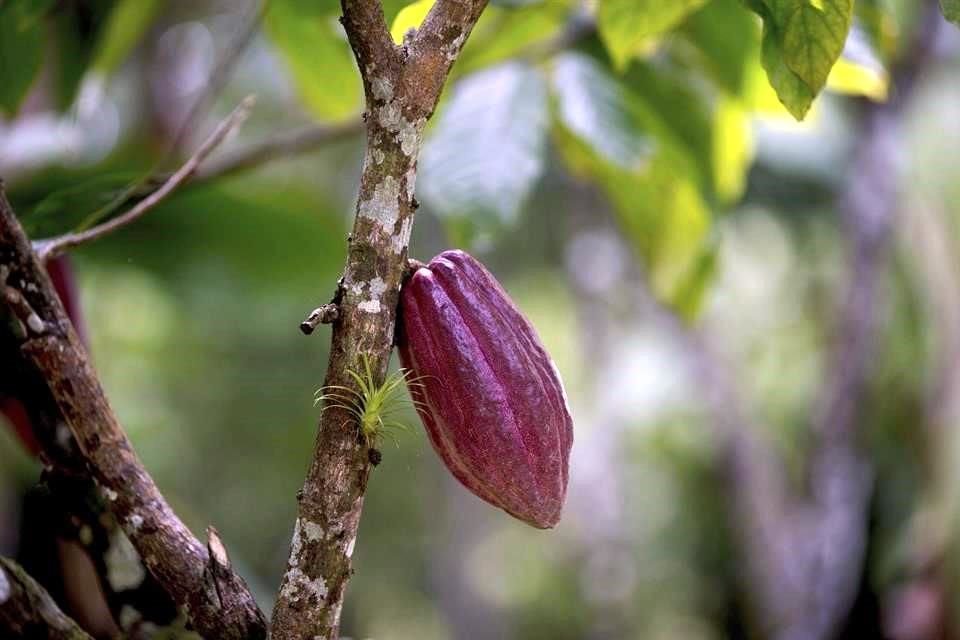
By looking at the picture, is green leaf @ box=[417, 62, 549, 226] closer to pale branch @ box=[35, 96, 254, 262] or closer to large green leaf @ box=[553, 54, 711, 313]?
large green leaf @ box=[553, 54, 711, 313]

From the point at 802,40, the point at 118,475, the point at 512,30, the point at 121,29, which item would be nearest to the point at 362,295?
the point at 118,475

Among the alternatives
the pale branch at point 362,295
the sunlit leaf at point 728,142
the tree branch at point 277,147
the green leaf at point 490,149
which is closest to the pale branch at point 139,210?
the pale branch at point 362,295

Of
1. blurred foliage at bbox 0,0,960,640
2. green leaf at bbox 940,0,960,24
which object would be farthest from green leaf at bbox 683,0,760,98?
green leaf at bbox 940,0,960,24

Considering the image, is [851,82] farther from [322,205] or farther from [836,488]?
[836,488]

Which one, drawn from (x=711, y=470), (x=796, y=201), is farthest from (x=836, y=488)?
(x=711, y=470)

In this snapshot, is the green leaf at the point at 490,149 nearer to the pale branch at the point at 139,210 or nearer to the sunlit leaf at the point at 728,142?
the sunlit leaf at the point at 728,142
